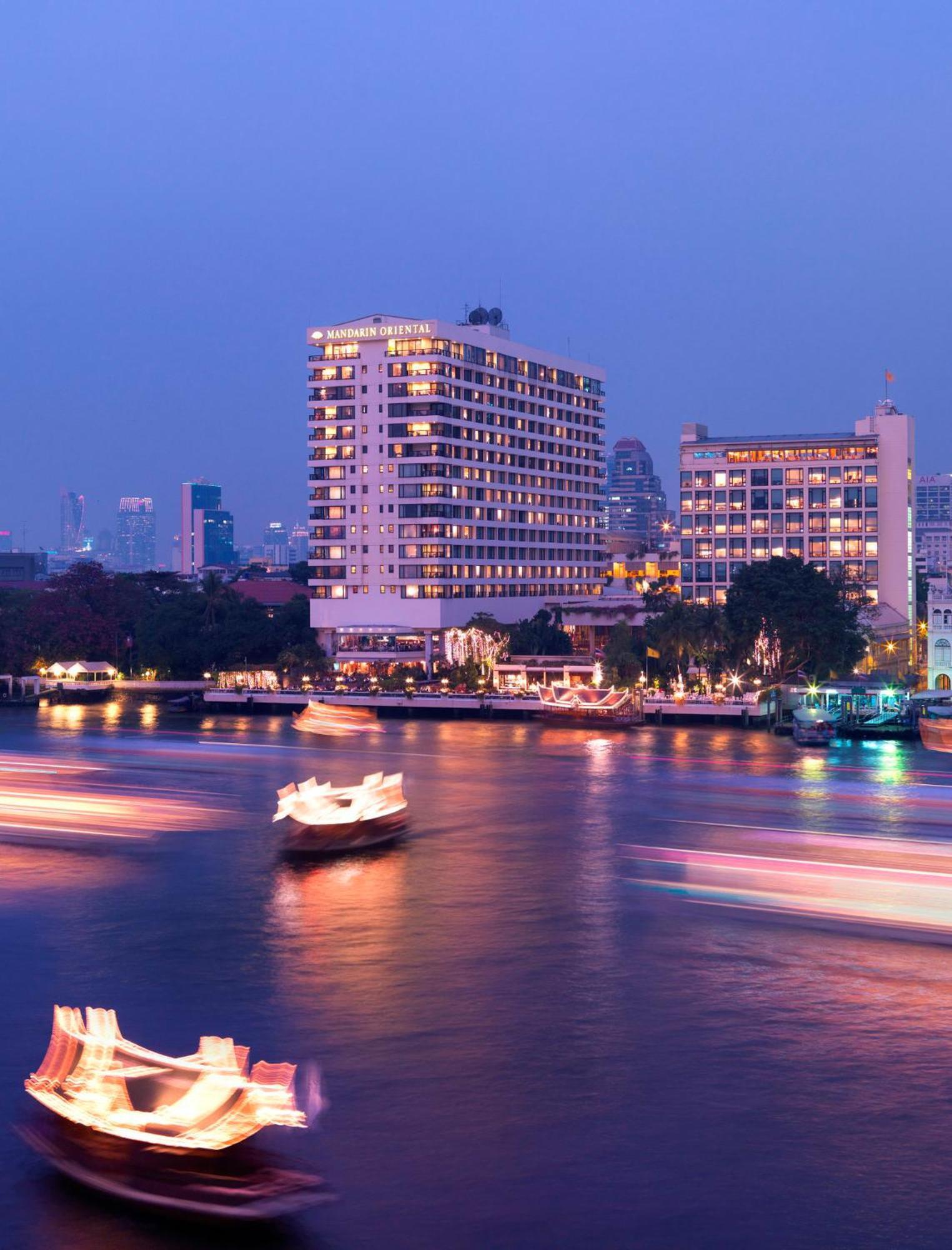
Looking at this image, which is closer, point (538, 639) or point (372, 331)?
point (538, 639)

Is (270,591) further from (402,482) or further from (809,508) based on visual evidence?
(809,508)

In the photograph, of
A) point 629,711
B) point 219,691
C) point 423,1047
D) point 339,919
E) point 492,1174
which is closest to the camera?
point 492,1174

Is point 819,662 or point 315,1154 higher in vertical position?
point 819,662

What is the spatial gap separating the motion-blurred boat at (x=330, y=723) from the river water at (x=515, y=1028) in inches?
1545

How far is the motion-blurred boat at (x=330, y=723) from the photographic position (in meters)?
95.1

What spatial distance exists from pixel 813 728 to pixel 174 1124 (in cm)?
7329

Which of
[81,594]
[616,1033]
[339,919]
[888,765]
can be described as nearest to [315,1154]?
[616,1033]

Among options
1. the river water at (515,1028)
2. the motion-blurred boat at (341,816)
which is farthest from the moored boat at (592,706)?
the motion-blurred boat at (341,816)

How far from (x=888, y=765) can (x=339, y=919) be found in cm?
4736

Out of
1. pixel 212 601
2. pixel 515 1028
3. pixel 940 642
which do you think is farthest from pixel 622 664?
pixel 515 1028

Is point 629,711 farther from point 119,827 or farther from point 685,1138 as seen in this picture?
point 685,1138

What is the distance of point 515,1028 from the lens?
28.2 m

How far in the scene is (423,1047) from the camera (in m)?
27.1

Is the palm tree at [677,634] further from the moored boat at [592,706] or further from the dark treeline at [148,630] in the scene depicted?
the dark treeline at [148,630]
